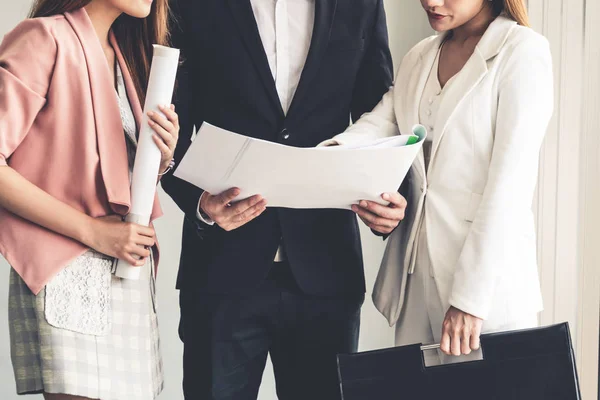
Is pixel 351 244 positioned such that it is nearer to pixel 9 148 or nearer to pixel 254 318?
pixel 254 318

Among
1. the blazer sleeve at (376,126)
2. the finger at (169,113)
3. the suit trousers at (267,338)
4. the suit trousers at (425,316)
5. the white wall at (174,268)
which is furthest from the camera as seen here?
the white wall at (174,268)

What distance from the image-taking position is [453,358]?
1.36 meters

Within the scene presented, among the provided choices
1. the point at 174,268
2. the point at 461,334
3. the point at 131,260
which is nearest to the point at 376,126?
the point at 461,334

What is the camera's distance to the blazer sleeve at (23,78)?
1.16 m

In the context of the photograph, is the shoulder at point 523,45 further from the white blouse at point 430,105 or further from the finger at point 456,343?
the finger at point 456,343

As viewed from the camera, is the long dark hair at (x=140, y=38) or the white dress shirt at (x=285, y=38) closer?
the long dark hair at (x=140, y=38)

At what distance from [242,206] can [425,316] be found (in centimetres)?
39

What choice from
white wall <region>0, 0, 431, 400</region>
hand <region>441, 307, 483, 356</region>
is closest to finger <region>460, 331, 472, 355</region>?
hand <region>441, 307, 483, 356</region>

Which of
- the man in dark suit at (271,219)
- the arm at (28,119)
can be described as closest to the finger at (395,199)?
the man in dark suit at (271,219)

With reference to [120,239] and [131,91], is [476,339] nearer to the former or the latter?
[120,239]

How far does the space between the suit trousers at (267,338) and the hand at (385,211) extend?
0.25m

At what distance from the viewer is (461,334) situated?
1331 millimetres

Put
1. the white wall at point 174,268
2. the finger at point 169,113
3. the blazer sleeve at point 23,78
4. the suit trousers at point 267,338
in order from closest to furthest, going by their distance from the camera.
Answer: the blazer sleeve at point 23,78
the finger at point 169,113
the suit trousers at point 267,338
the white wall at point 174,268

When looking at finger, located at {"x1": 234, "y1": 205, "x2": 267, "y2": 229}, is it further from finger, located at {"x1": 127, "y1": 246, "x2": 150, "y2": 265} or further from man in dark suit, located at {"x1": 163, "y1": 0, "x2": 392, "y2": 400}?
finger, located at {"x1": 127, "y1": 246, "x2": 150, "y2": 265}
